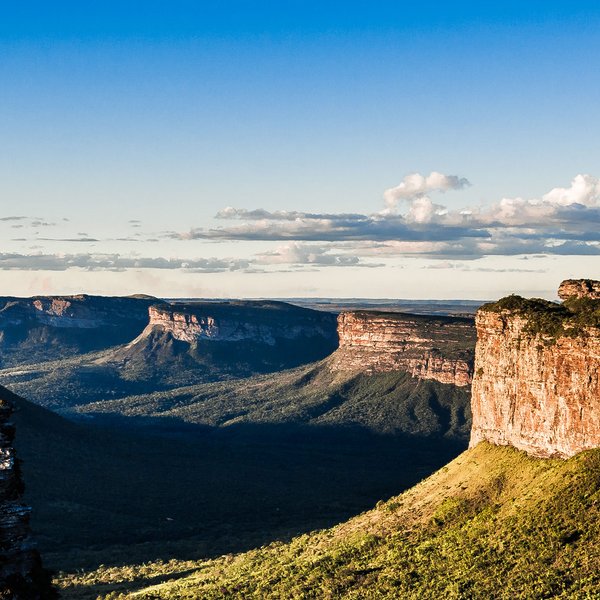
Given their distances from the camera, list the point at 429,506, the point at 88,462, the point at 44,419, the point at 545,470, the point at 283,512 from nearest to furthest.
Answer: the point at 545,470, the point at 429,506, the point at 283,512, the point at 88,462, the point at 44,419

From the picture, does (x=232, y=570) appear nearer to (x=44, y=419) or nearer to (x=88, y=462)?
(x=88, y=462)

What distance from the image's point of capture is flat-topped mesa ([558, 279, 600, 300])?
72188mm

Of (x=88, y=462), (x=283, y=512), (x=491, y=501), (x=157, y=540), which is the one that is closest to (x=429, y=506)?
(x=491, y=501)

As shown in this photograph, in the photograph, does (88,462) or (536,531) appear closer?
(536,531)

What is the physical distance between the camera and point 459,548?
61.2 meters

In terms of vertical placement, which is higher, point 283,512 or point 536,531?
point 536,531

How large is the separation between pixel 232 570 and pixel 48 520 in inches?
1735

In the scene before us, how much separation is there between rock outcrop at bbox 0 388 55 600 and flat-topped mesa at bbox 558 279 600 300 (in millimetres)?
47893

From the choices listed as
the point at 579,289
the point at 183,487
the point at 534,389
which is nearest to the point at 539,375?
the point at 534,389

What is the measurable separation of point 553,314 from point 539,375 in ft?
13.6

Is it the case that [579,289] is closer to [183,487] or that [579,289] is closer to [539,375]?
[539,375]

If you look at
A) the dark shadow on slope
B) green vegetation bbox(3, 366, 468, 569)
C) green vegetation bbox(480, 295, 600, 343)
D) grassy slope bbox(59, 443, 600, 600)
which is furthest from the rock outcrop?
the dark shadow on slope

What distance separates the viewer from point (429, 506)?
70750mm

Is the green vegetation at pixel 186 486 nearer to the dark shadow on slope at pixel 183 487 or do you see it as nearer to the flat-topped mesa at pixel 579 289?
the dark shadow on slope at pixel 183 487
